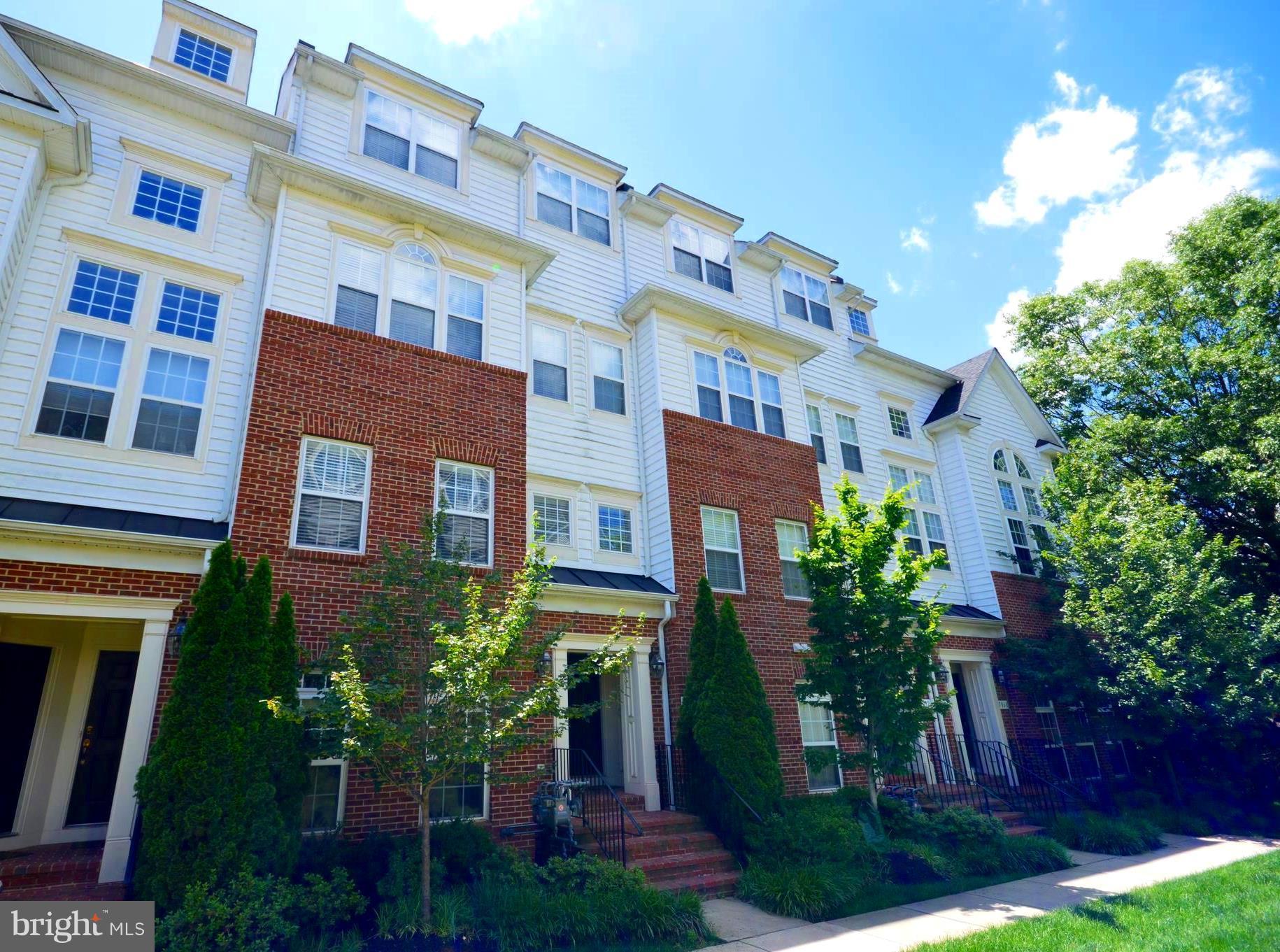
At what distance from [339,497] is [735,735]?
6712 millimetres

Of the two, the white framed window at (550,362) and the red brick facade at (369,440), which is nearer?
the red brick facade at (369,440)

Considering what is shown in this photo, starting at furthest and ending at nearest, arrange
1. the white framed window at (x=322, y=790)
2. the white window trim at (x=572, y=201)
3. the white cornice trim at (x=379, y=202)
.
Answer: the white window trim at (x=572, y=201)
the white cornice trim at (x=379, y=202)
the white framed window at (x=322, y=790)

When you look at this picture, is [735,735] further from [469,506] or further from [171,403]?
[171,403]

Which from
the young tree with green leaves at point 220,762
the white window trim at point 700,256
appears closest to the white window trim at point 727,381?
the white window trim at point 700,256

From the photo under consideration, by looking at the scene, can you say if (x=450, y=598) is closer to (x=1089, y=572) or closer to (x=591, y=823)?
(x=591, y=823)

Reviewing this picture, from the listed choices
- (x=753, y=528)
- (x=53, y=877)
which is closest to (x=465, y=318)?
(x=753, y=528)

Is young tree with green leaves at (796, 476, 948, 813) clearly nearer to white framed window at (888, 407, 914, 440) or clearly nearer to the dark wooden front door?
the dark wooden front door

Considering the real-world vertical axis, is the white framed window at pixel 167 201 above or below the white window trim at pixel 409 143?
below

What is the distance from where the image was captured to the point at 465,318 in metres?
12.3

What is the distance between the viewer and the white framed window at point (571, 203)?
15414 millimetres

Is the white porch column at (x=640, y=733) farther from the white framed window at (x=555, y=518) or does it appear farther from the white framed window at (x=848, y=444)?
the white framed window at (x=848, y=444)

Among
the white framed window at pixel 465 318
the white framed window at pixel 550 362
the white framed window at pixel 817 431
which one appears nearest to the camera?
the white framed window at pixel 465 318

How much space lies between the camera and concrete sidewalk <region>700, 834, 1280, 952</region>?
289 inches

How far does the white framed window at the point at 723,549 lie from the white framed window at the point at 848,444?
17.0 ft
